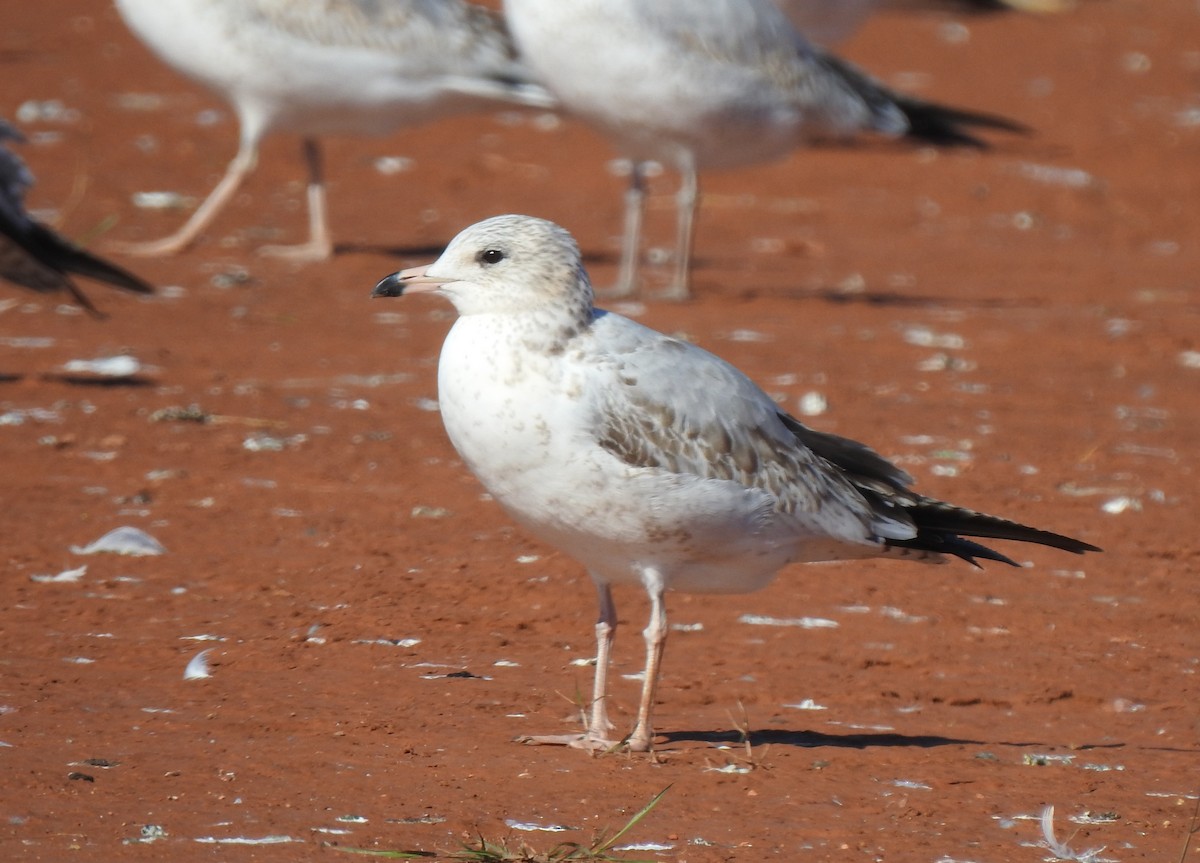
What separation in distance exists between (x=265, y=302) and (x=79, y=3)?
348 inches

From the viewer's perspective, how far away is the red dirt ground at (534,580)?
14.2 ft

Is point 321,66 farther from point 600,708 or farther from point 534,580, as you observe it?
point 600,708

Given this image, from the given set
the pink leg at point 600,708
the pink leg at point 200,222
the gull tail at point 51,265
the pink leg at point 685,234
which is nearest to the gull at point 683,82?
the pink leg at point 685,234

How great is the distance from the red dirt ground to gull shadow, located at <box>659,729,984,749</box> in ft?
0.05

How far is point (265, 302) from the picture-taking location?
32.0 ft

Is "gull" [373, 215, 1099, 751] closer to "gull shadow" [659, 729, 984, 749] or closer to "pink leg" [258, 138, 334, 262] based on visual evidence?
"gull shadow" [659, 729, 984, 749]

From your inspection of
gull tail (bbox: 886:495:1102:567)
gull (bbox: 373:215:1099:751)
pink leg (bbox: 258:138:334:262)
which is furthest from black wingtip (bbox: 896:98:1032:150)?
gull (bbox: 373:215:1099:751)

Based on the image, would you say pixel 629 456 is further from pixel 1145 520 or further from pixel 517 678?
pixel 1145 520

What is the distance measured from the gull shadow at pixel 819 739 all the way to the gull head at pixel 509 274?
1.11 metres

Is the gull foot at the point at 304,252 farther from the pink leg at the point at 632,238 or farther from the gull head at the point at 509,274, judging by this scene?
the gull head at the point at 509,274

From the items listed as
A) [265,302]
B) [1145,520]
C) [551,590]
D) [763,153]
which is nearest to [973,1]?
[763,153]

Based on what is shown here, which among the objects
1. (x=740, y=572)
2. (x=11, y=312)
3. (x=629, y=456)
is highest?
(x=629, y=456)

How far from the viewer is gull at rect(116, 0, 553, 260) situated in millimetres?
10422

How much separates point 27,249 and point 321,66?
2.95 meters
